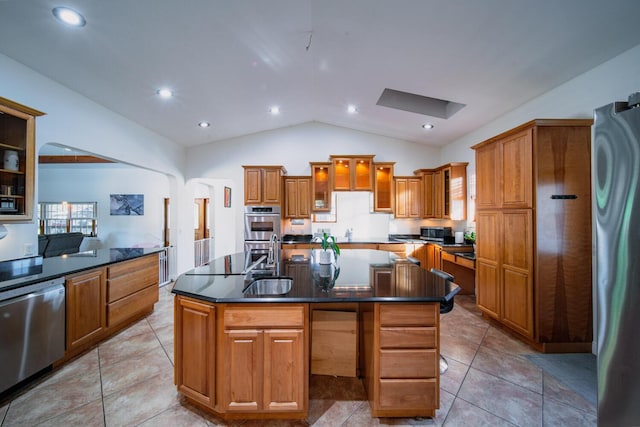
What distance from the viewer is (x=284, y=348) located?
1.52 metres

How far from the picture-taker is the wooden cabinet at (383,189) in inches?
197

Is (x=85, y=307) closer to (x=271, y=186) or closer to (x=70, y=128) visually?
(x=70, y=128)

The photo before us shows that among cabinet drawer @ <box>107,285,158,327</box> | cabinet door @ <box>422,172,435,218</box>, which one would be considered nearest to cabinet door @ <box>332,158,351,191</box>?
cabinet door @ <box>422,172,435,218</box>

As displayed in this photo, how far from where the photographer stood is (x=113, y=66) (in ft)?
8.15

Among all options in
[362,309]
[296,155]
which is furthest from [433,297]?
[296,155]

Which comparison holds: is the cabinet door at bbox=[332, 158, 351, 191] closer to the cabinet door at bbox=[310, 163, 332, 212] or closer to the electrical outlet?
the cabinet door at bbox=[310, 163, 332, 212]

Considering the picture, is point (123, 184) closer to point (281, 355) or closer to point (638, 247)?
Answer: point (281, 355)

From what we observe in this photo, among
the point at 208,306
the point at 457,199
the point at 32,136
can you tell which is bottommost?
the point at 208,306

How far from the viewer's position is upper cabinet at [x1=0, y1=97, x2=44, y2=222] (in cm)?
210

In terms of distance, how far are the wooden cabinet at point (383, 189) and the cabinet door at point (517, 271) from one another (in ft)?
7.66

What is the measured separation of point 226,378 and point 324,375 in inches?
36.1

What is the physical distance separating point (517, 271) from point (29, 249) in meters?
4.84

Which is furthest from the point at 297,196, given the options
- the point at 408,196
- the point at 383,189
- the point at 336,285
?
the point at 336,285

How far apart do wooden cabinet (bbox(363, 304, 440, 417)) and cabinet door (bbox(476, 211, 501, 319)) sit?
1.88 m
